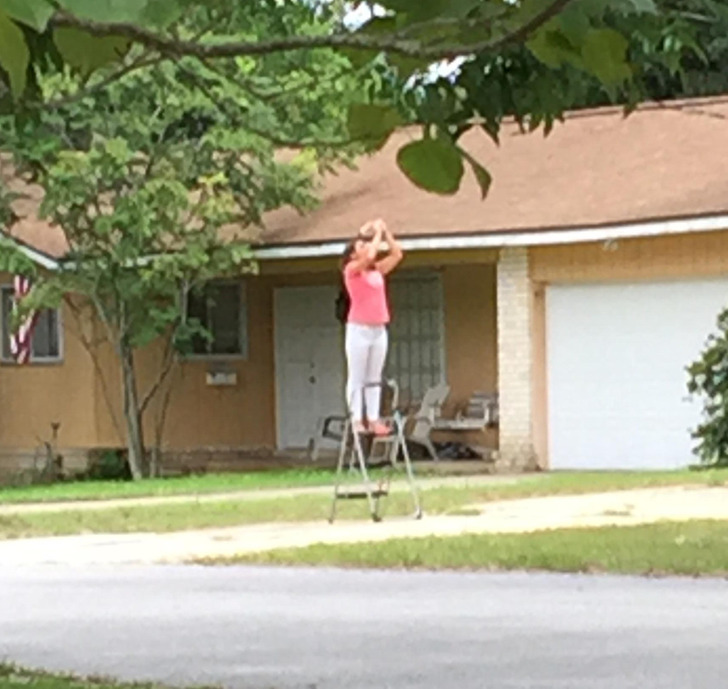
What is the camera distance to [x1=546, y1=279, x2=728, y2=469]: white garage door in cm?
2477

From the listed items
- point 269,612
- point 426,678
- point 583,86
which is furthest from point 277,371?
point 583,86

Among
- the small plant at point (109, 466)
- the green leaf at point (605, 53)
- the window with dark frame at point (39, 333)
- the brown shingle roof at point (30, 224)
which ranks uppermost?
the brown shingle roof at point (30, 224)

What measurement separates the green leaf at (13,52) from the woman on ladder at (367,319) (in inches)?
589

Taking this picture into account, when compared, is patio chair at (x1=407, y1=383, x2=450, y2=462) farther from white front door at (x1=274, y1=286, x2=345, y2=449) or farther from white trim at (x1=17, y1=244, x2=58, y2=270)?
white trim at (x1=17, y1=244, x2=58, y2=270)

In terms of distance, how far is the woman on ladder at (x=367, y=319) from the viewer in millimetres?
18375

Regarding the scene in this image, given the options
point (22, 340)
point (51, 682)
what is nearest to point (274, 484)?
point (22, 340)

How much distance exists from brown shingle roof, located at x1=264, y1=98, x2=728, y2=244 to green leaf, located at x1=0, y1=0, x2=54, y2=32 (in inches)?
819

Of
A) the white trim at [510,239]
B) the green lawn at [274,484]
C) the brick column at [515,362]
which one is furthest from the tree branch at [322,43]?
the brick column at [515,362]

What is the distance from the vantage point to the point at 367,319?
19219mm

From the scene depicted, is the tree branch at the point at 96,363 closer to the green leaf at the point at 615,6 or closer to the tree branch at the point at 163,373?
the tree branch at the point at 163,373

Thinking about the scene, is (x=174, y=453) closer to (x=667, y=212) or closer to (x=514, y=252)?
(x=514, y=252)

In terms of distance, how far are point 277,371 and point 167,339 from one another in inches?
66.8

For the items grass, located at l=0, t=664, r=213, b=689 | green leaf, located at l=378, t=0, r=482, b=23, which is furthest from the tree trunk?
green leaf, located at l=378, t=0, r=482, b=23

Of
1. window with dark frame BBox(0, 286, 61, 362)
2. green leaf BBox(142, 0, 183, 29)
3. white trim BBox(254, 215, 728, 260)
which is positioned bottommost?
green leaf BBox(142, 0, 183, 29)
